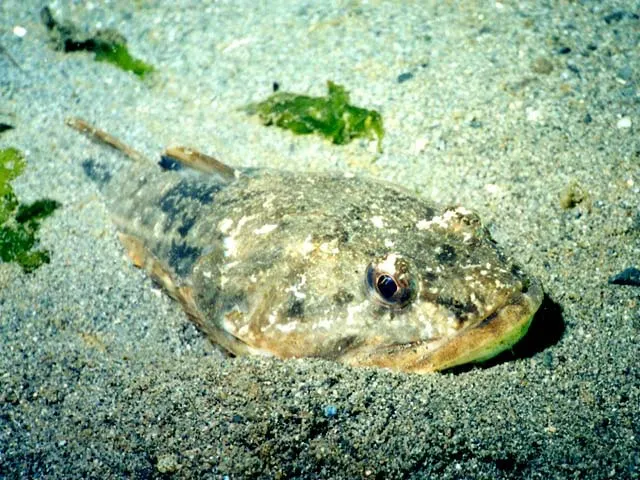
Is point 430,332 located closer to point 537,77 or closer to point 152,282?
point 152,282

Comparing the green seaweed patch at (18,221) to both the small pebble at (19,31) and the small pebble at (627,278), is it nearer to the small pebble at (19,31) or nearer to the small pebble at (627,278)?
the small pebble at (19,31)

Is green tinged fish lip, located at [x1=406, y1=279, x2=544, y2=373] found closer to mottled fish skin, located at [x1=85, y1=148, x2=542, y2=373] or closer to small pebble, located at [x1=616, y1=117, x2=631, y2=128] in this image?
mottled fish skin, located at [x1=85, y1=148, x2=542, y2=373]

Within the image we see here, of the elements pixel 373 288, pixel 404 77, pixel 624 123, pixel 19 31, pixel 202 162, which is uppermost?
pixel 19 31

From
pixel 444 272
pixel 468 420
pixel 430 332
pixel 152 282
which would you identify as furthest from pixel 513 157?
pixel 152 282

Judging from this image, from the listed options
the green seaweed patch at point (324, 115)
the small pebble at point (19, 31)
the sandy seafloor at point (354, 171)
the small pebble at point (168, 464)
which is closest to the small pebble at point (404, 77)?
the sandy seafloor at point (354, 171)

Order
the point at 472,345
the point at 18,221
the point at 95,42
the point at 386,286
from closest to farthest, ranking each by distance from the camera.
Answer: the point at 472,345, the point at 386,286, the point at 18,221, the point at 95,42

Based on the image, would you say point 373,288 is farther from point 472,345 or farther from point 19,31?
point 19,31

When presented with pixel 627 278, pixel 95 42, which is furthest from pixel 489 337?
pixel 95 42
